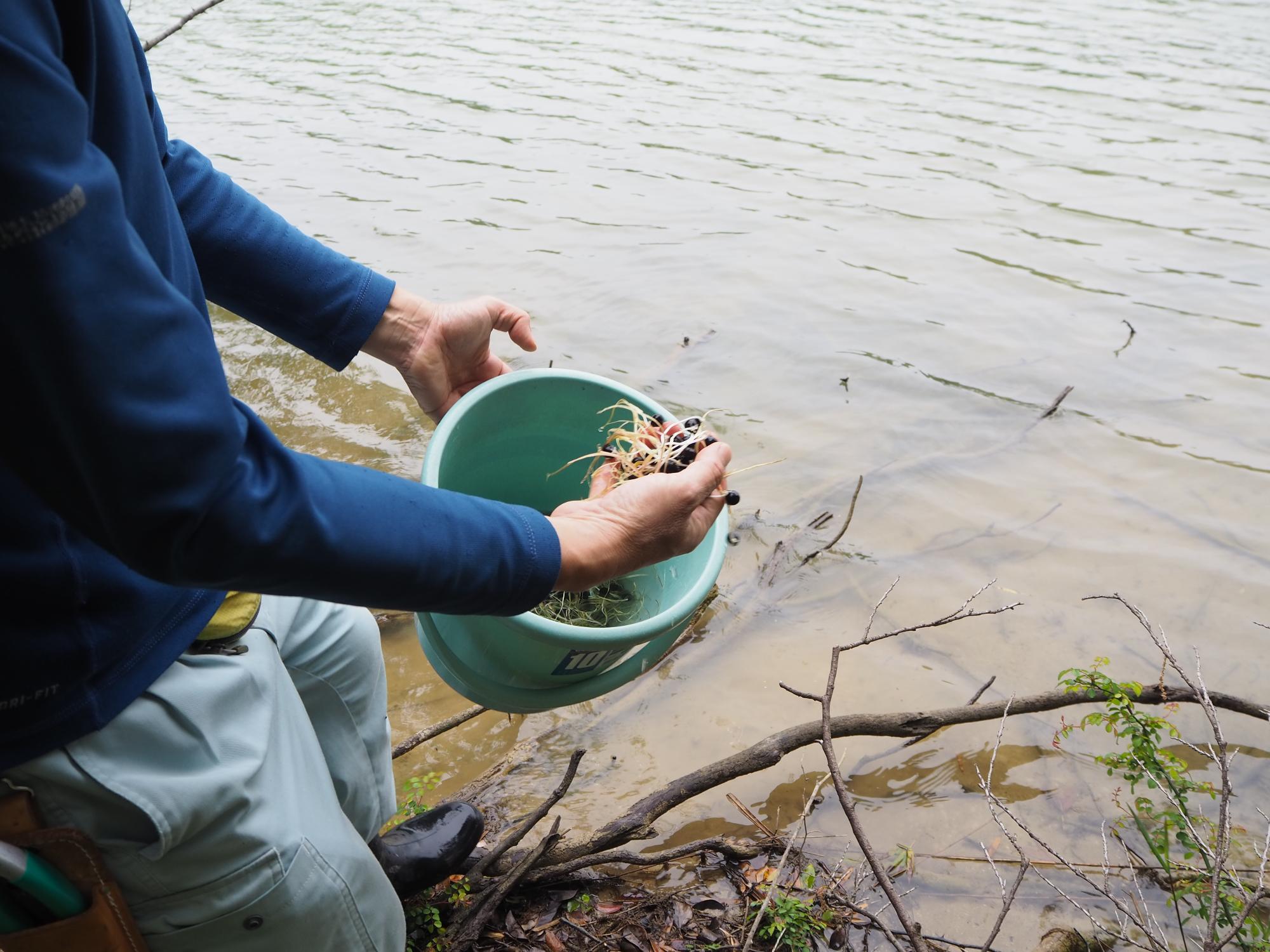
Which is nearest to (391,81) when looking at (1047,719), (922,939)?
(1047,719)

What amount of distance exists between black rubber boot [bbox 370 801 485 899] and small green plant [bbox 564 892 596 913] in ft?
0.86

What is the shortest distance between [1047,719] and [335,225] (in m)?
5.73

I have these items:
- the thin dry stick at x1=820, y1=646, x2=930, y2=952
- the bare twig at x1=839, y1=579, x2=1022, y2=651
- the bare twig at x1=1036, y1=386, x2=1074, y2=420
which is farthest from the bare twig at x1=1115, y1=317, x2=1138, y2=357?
the thin dry stick at x1=820, y1=646, x2=930, y2=952

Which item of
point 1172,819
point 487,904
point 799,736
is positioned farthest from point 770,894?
point 1172,819

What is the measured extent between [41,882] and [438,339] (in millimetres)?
1268

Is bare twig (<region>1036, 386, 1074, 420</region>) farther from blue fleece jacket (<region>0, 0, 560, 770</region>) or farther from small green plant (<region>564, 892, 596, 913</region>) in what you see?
blue fleece jacket (<region>0, 0, 560, 770</region>)

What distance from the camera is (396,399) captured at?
508 centimetres

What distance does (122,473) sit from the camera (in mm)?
1057

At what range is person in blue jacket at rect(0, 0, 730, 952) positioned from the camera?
1.01 meters

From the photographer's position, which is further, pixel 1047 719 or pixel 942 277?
pixel 942 277

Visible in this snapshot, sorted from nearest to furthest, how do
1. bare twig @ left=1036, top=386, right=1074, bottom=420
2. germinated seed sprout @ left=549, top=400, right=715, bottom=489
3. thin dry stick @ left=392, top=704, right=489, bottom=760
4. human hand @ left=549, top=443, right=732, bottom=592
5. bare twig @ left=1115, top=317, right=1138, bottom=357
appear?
human hand @ left=549, top=443, right=732, bottom=592, germinated seed sprout @ left=549, top=400, right=715, bottom=489, thin dry stick @ left=392, top=704, right=489, bottom=760, bare twig @ left=1036, top=386, right=1074, bottom=420, bare twig @ left=1115, top=317, right=1138, bottom=357

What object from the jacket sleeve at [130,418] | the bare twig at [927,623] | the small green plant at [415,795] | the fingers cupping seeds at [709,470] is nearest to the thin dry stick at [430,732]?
the small green plant at [415,795]

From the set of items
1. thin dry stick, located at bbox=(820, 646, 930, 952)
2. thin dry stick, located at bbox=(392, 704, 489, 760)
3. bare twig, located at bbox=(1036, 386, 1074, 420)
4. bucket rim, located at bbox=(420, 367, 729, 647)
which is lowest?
thin dry stick, located at bbox=(392, 704, 489, 760)

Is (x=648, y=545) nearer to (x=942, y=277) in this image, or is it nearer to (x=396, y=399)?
(x=396, y=399)
